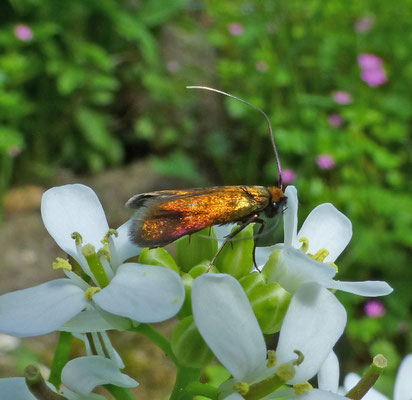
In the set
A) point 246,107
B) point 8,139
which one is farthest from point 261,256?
point 246,107

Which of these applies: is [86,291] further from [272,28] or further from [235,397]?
[272,28]

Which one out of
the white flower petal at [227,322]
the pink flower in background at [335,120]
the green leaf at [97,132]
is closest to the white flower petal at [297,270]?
the white flower petal at [227,322]

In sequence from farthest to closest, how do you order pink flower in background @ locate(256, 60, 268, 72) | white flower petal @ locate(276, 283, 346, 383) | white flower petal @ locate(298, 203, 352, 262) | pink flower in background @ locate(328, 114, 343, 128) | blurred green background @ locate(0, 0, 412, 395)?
pink flower in background @ locate(256, 60, 268, 72), pink flower in background @ locate(328, 114, 343, 128), blurred green background @ locate(0, 0, 412, 395), white flower petal @ locate(298, 203, 352, 262), white flower petal @ locate(276, 283, 346, 383)

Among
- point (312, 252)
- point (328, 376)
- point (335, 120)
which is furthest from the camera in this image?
point (335, 120)

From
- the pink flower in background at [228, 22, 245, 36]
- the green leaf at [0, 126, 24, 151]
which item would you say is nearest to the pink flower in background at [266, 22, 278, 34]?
the pink flower in background at [228, 22, 245, 36]

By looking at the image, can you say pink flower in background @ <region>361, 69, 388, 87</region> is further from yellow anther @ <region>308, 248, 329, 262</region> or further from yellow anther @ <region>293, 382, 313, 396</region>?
yellow anther @ <region>293, 382, 313, 396</region>
